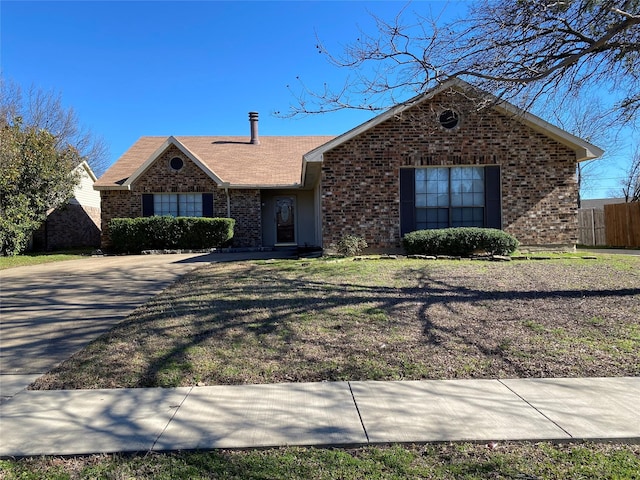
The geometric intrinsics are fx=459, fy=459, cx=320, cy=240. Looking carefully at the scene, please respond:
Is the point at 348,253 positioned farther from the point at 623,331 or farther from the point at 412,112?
the point at 623,331

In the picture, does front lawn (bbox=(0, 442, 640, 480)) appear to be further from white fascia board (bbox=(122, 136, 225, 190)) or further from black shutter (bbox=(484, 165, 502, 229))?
white fascia board (bbox=(122, 136, 225, 190))

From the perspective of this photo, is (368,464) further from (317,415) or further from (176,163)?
(176,163)

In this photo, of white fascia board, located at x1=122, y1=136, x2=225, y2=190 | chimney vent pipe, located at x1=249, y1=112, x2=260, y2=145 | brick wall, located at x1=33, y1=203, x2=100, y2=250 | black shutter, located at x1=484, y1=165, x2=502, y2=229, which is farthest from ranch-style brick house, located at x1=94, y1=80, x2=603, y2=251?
brick wall, located at x1=33, y1=203, x2=100, y2=250

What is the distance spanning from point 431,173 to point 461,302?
7172 mm

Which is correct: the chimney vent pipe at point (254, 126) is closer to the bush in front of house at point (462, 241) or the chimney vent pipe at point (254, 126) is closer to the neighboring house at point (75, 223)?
the neighboring house at point (75, 223)

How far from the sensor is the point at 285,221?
1973 centimetres

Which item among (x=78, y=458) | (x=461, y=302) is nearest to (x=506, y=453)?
(x=78, y=458)

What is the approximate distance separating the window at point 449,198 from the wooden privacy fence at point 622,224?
9685mm

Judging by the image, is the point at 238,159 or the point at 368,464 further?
the point at 238,159

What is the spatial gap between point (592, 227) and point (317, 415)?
2260cm

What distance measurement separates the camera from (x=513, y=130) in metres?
13.4

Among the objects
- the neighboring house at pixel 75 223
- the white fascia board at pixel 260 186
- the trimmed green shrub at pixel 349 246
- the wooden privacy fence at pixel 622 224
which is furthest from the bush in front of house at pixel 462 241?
the neighboring house at pixel 75 223

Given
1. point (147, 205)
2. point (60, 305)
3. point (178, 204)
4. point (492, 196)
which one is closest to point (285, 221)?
point (178, 204)

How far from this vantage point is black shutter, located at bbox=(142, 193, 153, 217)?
18359mm
